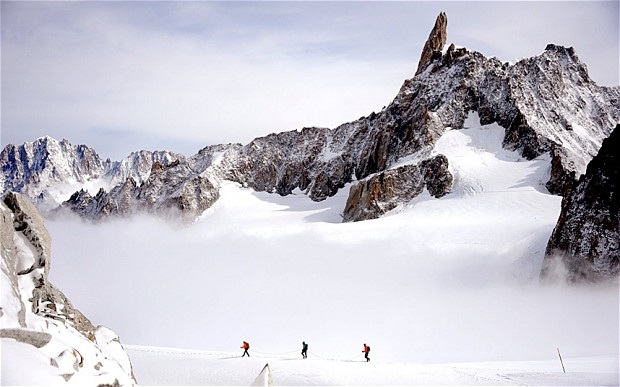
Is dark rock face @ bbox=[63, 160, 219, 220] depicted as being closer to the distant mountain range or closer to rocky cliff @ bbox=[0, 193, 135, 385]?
the distant mountain range

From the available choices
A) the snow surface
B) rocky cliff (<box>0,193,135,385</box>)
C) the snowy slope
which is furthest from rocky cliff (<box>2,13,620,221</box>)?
rocky cliff (<box>0,193,135,385</box>)

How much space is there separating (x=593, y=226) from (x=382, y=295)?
20594mm

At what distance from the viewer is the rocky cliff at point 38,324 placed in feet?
32.3

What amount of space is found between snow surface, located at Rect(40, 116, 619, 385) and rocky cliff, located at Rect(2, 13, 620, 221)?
3.90m

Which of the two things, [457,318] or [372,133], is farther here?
[372,133]

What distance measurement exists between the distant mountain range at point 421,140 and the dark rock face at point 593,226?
29297 mm

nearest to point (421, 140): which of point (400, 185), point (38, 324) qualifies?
point (400, 185)

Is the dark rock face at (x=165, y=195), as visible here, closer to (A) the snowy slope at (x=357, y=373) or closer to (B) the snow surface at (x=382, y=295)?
(B) the snow surface at (x=382, y=295)

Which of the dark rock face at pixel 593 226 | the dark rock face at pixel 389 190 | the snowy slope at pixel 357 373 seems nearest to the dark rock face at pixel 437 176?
the dark rock face at pixel 389 190

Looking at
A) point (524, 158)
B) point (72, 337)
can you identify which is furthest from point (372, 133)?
point (72, 337)

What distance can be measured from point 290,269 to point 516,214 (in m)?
33.2

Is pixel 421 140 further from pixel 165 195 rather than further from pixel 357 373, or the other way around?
pixel 165 195

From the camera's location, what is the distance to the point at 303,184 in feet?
406

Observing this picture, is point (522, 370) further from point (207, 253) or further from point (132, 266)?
A: point (132, 266)
